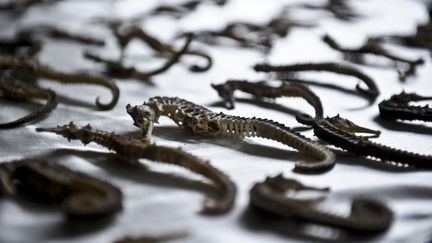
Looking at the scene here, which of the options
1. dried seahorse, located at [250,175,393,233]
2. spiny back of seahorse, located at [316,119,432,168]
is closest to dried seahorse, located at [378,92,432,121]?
spiny back of seahorse, located at [316,119,432,168]

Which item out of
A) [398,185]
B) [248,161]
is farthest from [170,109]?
[398,185]

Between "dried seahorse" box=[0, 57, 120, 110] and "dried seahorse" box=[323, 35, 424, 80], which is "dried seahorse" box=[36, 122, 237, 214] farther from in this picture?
"dried seahorse" box=[323, 35, 424, 80]

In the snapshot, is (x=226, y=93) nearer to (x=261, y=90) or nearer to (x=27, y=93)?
(x=261, y=90)

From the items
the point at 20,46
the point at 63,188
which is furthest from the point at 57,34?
the point at 63,188

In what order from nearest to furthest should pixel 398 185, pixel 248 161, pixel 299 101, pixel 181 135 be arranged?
pixel 398 185 < pixel 248 161 < pixel 181 135 < pixel 299 101

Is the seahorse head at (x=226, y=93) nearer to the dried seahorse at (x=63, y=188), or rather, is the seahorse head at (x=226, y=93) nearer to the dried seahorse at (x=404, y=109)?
the dried seahorse at (x=404, y=109)

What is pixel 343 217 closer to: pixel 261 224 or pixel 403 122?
pixel 261 224
